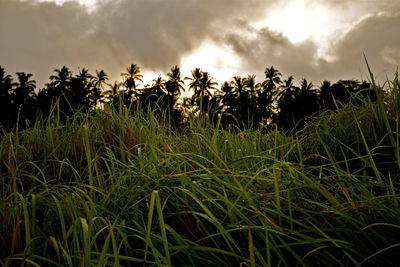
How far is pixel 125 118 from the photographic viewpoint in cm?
259

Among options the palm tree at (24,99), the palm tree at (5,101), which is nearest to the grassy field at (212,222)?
the palm tree at (24,99)

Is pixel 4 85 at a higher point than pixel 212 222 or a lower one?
higher

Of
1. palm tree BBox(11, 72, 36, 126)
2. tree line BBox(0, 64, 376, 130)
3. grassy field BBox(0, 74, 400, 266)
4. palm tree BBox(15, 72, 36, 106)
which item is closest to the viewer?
grassy field BBox(0, 74, 400, 266)

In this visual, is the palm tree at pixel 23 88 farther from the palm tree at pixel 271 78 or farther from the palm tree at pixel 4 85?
the palm tree at pixel 271 78

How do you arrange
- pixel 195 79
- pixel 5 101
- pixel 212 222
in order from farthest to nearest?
1. pixel 195 79
2. pixel 5 101
3. pixel 212 222

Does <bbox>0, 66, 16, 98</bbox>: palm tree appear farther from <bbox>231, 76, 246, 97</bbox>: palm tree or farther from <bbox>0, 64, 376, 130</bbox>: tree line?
<bbox>231, 76, 246, 97</bbox>: palm tree

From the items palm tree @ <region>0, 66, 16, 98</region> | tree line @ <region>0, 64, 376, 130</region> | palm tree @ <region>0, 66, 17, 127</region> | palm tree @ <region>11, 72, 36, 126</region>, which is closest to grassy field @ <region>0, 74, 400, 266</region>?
tree line @ <region>0, 64, 376, 130</region>

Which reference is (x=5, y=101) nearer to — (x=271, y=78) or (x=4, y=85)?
(x=4, y=85)

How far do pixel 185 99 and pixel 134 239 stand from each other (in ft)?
6.61

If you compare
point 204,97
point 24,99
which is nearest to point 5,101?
point 24,99

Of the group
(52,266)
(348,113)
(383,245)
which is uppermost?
(348,113)

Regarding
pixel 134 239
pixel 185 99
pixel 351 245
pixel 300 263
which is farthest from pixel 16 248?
pixel 185 99

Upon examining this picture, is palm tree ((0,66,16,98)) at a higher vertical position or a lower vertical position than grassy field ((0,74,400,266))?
higher

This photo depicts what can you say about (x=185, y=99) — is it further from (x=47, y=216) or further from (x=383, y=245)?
(x=383, y=245)
